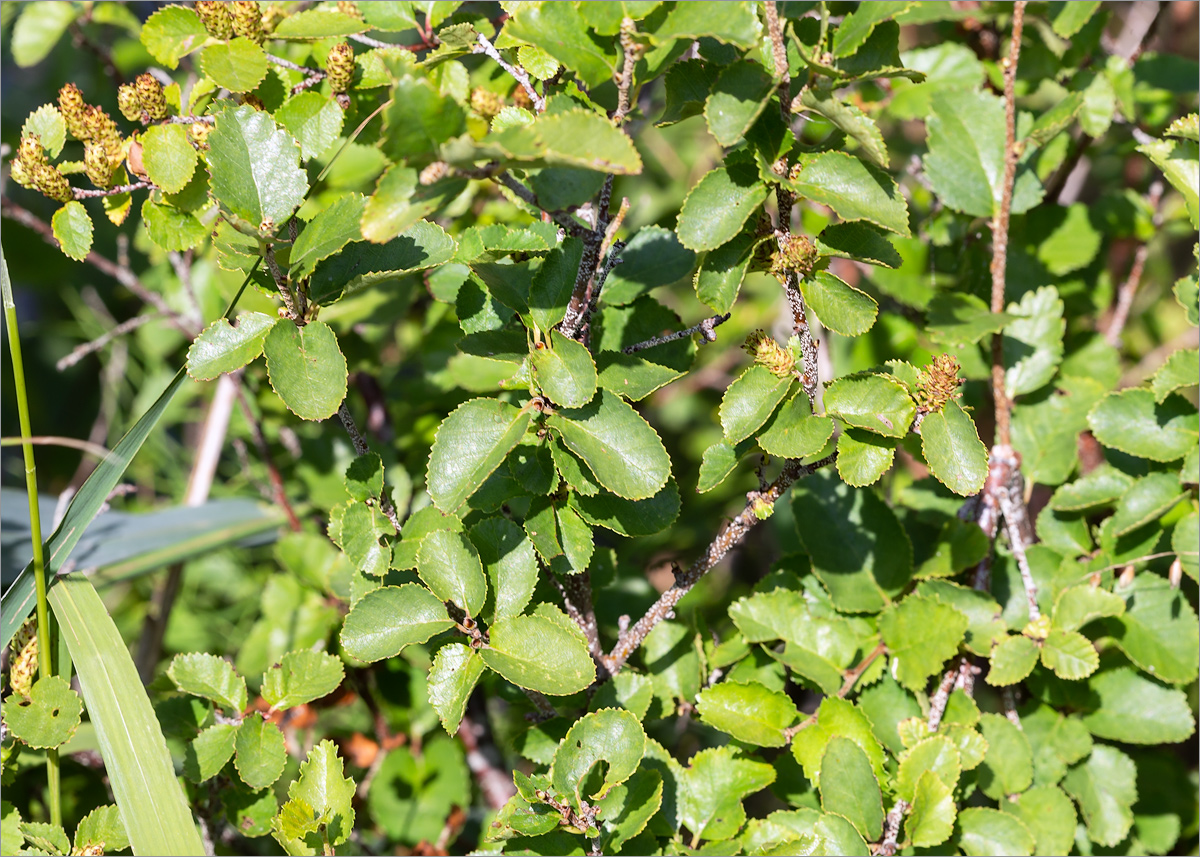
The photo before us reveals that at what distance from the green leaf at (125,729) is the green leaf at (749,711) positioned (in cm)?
50

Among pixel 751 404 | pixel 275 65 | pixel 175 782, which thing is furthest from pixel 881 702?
pixel 275 65

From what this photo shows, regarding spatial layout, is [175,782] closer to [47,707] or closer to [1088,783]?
[47,707]

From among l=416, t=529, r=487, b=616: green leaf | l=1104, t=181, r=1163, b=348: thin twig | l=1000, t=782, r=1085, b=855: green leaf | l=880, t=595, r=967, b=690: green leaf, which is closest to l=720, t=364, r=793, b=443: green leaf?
l=416, t=529, r=487, b=616: green leaf

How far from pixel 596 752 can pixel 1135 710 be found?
2.23 ft

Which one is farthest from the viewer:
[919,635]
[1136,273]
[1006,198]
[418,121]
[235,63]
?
[1136,273]

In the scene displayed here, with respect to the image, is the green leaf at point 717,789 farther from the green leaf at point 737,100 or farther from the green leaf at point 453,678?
the green leaf at point 737,100

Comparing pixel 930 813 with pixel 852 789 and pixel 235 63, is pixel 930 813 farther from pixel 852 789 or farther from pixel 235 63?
pixel 235 63

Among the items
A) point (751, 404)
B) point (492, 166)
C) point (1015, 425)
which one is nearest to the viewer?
point (492, 166)

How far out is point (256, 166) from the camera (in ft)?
2.65

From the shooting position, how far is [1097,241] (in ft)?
4.48

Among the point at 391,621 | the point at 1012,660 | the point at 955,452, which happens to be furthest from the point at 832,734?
the point at 391,621

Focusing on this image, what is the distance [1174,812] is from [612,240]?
1085 mm

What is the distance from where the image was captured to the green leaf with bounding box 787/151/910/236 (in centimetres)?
76

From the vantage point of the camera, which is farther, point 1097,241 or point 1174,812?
point 1097,241
